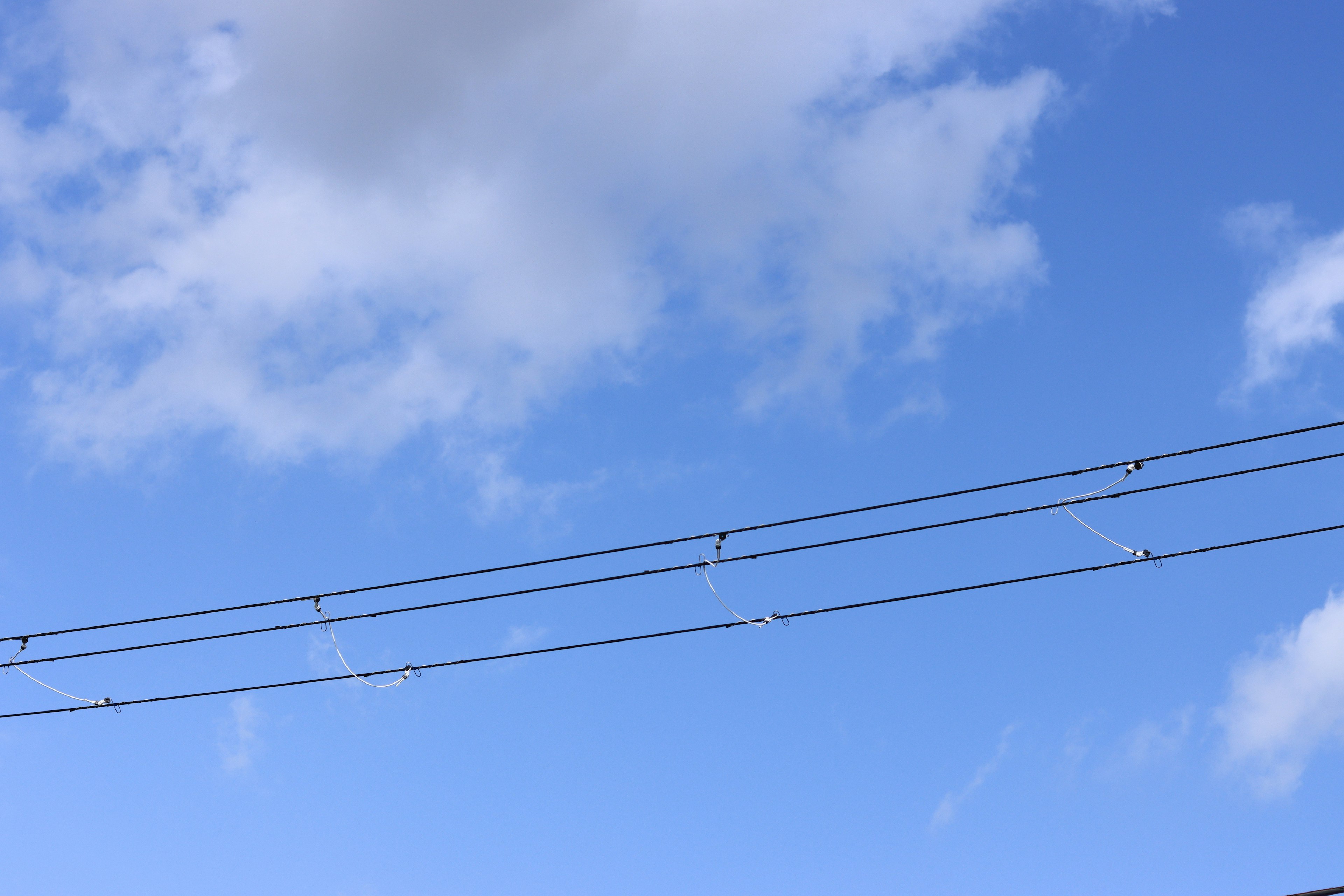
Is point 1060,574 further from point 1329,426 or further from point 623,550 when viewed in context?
point 623,550

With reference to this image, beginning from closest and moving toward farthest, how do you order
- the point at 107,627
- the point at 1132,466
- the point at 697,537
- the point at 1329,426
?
the point at 1329,426 → the point at 1132,466 → the point at 697,537 → the point at 107,627

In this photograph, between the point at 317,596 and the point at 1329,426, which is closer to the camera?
the point at 1329,426

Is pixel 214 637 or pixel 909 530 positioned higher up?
pixel 214 637

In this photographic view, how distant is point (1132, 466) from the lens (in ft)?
63.9

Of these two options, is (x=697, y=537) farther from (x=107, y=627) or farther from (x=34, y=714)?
(x=34, y=714)

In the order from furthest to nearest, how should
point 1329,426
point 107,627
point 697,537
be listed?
point 107,627 → point 697,537 → point 1329,426

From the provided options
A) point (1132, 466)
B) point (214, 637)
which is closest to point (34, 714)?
point (214, 637)

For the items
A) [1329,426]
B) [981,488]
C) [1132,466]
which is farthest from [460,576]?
[1329,426]

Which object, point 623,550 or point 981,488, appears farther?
point 623,550

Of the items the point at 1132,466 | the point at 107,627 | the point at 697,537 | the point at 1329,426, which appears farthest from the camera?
the point at 107,627

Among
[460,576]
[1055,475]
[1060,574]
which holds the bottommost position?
[1060,574]

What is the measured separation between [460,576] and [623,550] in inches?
132

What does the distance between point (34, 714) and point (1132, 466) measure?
22.7 metres

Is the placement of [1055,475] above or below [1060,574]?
above
